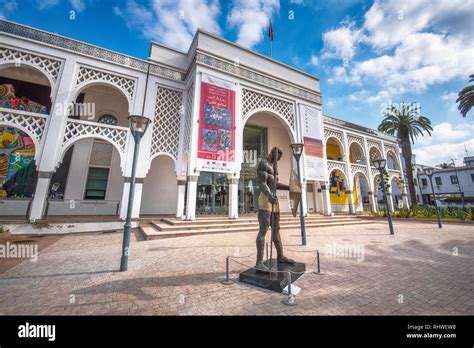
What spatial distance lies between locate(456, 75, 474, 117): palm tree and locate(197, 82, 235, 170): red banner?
1889 centimetres

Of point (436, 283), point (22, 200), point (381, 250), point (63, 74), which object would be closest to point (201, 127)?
point (63, 74)

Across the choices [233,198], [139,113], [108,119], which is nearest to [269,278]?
[233,198]

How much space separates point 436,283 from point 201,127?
374 inches

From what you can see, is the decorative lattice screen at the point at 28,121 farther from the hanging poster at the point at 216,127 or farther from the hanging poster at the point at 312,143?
the hanging poster at the point at 312,143

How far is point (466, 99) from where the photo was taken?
14945 millimetres

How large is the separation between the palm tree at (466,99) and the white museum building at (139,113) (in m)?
11.5

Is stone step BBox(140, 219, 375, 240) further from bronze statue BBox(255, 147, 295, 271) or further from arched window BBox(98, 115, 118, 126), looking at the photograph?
arched window BBox(98, 115, 118, 126)

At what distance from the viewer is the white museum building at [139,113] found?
355 inches

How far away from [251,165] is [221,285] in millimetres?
12821

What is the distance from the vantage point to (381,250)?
531cm

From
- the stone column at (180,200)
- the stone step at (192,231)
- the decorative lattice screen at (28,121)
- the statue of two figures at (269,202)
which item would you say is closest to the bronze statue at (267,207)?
the statue of two figures at (269,202)

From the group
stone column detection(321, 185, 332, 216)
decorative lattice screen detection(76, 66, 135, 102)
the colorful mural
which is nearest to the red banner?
decorative lattice screen detection(76, 66, 135, 102)

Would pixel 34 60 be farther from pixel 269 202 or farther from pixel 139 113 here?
pixel 269 202

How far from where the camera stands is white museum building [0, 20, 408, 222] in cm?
902
